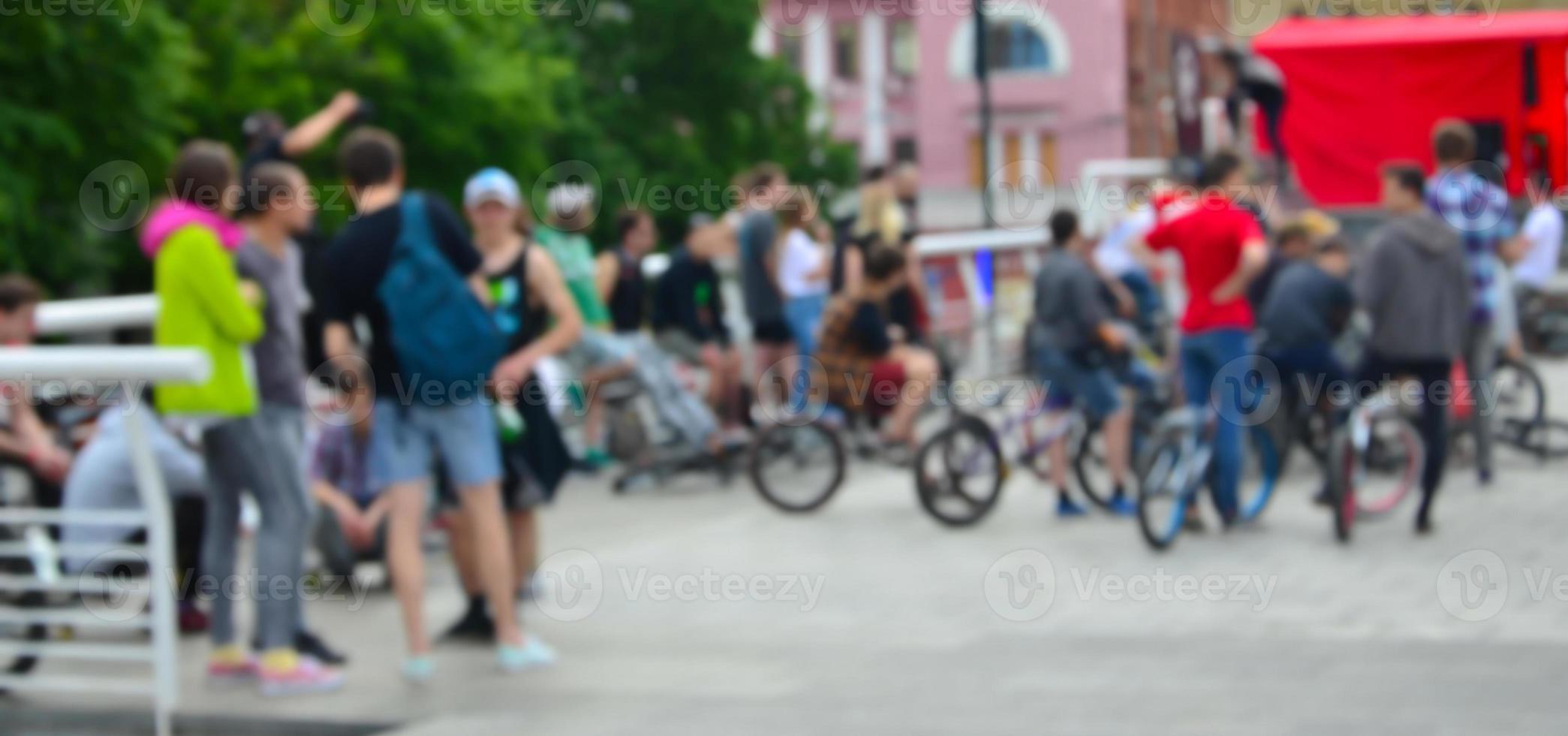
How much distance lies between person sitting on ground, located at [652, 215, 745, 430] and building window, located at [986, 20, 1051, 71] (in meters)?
54.8

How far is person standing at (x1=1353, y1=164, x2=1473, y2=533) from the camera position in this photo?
34.7 feet

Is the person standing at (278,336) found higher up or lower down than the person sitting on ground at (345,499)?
higher up

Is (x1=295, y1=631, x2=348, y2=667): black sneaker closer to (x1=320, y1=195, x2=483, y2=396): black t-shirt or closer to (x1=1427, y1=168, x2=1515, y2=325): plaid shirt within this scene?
(x1=320, y1=195, x2=483, y2=396): black t-shirt

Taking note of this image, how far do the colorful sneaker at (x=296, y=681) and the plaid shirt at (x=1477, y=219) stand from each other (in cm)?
654

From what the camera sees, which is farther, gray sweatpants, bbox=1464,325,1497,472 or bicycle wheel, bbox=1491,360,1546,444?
bicycle wheel, bbox=1491,360,1546,444

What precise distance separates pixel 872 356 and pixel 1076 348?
1.64 meters

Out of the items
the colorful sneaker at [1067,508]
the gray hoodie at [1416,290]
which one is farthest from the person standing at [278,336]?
the gray hoodie at [1416,290]

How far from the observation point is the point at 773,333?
597 inches

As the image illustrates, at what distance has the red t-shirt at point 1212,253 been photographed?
1067 centimetres

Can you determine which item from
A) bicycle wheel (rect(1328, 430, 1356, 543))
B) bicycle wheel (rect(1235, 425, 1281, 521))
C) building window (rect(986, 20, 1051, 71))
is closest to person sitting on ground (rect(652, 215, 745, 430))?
bicycle wheel (rect(1235, 425, 1281, 521))

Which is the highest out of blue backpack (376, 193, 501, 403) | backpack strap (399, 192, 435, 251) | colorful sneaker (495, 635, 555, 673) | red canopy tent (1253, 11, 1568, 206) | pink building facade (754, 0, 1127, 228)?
pink building facade (754, 0, 1127, 228)

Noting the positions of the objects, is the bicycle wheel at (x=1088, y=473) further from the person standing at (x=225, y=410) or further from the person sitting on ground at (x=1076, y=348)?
the person standing at (x=225, y=410)

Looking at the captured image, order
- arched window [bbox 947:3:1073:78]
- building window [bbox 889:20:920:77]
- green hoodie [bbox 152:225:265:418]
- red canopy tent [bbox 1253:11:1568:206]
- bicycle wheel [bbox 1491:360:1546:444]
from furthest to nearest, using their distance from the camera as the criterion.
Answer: building window [bbox 889:20:920:77] → arched window [bbox 947:3:1073:78] → bicycle wheel [bbox 1491:360:1546:444] → red canopy tent [bbox 1253:11:1568:206] → green hoodie [bbox 152:225:265:418]

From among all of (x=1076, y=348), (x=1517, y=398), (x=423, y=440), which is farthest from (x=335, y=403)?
(x=1517, y=398)
